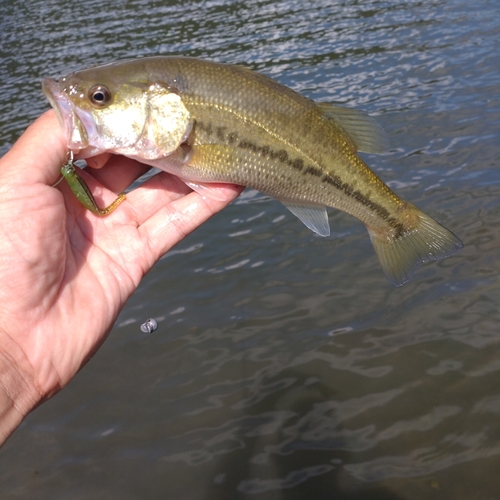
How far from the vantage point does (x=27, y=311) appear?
10.7ft

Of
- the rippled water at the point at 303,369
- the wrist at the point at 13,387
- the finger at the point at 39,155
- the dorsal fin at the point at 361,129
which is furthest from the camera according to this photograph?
the rippled water at the point at 303,369

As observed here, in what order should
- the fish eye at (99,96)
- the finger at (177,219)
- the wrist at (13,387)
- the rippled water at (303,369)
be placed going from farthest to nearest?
the rippled water at (303,369), the finger at (177,219), the fish eye at (99,96), the wrist at (13,387)

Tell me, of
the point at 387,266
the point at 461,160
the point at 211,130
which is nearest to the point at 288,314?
the point at 387,266

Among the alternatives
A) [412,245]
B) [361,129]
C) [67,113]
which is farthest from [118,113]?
[412,245]

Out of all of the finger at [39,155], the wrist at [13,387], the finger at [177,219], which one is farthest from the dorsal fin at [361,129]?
the wrist at [13,387]

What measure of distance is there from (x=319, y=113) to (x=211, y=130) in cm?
80

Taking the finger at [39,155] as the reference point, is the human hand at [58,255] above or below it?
below

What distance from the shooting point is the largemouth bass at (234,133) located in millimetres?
3377

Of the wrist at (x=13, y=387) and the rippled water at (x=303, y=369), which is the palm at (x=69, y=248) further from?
the rippled water at (x=303, y=369)

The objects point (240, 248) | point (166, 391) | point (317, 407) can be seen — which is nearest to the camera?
point (317, 407)

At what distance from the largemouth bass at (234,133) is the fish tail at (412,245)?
0.01 m

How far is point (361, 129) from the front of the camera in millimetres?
3857

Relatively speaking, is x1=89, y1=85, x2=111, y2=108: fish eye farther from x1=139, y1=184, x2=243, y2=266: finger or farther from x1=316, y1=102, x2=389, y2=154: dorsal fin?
x1=316, y1=102, x2=389, y2=154: dorsal fin

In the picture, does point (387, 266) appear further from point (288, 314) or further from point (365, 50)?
point (365, 50)
